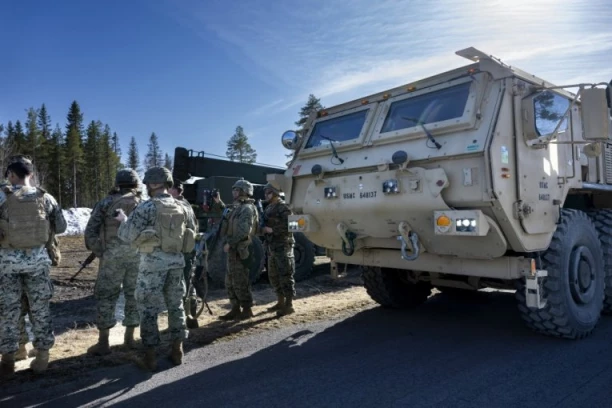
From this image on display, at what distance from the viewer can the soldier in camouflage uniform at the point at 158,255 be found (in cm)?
390

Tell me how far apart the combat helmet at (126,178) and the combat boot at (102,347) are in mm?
1457

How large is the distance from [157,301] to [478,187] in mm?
2947

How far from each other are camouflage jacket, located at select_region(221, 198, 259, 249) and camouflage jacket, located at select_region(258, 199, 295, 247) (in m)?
0.40

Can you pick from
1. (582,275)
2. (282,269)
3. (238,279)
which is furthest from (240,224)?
(582,275)

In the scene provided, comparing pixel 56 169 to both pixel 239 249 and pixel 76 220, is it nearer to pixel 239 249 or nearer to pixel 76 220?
pixel 76 220

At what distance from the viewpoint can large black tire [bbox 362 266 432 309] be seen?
5.93 metres

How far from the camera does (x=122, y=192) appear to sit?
187 inches

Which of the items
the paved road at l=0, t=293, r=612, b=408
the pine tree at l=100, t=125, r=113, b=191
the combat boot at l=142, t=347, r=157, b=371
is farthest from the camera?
the pine tree at l=100, t=125, r=113, b=191

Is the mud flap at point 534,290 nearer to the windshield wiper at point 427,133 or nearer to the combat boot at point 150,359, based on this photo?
the windshield wiper at point 427,133

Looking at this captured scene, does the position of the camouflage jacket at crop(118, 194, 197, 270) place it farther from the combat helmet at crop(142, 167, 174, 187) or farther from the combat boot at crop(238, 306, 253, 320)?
the combat boot at crop(238, 306, 253, 320)

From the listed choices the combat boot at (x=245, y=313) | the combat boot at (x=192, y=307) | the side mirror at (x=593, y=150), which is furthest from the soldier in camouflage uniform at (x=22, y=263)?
the side mirror at (x=593, y=150)

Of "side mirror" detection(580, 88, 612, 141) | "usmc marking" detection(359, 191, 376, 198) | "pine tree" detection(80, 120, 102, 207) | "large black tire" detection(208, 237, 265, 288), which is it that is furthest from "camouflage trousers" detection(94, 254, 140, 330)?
"pine tree" detection(80, 120, 102, 207)

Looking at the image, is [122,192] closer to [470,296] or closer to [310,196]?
[310,196]

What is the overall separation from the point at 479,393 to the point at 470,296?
367 centimetres
